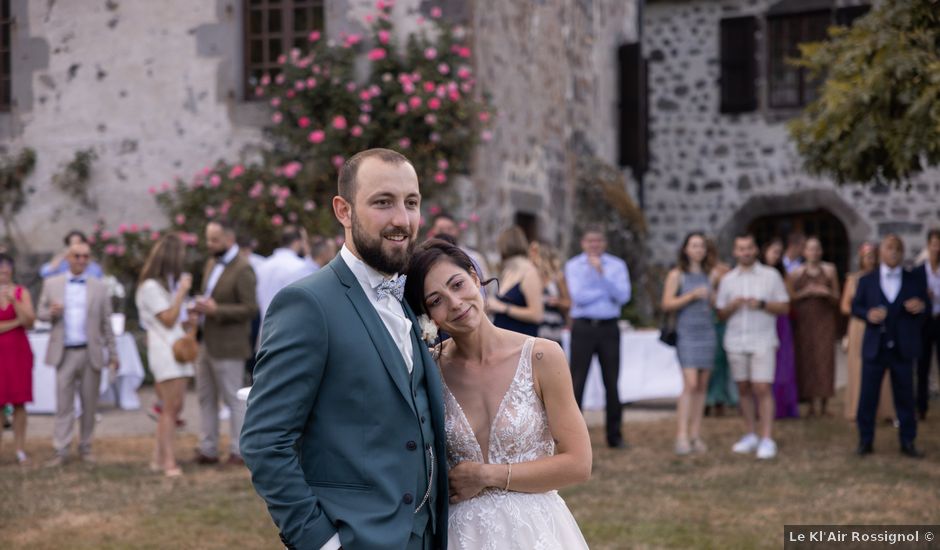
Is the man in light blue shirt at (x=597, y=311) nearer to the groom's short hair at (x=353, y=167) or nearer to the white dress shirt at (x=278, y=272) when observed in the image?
the white dress shirt at (x=278, y=272)

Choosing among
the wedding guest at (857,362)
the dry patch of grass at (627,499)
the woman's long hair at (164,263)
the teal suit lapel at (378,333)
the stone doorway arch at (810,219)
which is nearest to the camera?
the teal suit lapel at (378,333)

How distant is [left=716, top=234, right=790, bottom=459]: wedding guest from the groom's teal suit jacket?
6.01 m

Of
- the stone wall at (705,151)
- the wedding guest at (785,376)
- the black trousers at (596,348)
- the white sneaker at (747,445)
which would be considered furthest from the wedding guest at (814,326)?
the stone wall at (705,151)

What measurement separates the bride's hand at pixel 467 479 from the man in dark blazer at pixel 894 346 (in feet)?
19.3

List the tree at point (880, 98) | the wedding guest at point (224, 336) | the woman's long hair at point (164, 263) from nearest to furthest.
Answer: the tree at point (880, 98) < the woman's long hair at point (164, 263) < the wedding guest at point (224, 336)

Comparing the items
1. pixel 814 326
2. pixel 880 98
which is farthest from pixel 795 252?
pixel 880 98

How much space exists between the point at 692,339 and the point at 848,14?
10272 mm

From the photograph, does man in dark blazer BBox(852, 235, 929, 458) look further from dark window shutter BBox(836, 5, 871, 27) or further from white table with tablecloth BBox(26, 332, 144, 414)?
dark window shutter BBox(836, 5, 871, 27)

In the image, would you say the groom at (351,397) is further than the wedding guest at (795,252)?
No

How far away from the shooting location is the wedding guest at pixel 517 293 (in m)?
8.05

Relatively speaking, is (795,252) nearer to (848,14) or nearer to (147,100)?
(848,14)

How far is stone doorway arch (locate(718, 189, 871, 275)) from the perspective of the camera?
1694 cm

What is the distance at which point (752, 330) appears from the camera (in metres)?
8.30

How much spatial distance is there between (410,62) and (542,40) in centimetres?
286
